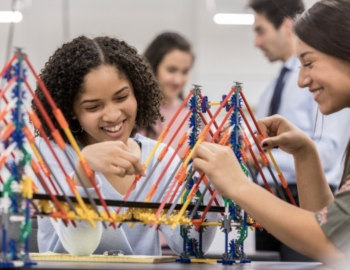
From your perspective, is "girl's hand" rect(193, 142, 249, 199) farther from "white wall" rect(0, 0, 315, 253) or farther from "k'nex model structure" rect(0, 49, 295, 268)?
"white wall" rect(0, 0, 315, 253)

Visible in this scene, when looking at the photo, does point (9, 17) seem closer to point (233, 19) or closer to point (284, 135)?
point (233, 19)

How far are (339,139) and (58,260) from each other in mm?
1556

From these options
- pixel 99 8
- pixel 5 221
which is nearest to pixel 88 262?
pixel 5 221

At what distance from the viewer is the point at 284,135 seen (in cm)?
166

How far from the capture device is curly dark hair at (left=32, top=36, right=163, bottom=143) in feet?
5.74

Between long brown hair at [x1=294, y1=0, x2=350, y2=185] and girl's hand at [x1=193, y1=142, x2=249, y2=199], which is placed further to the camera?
long brown hair at [x1=294, y1=0, x2=350, y2=185]

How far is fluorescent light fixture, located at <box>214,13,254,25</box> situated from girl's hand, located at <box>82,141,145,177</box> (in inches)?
146

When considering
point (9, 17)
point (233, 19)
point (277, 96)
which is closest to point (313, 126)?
point (277, 96)

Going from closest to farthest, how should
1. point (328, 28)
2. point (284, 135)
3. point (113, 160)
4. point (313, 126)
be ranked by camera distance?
point (113, 160)
point (328, 28)
point (284, 135)
point (313, 126)

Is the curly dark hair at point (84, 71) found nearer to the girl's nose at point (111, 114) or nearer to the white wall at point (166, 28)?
the girl's nose at point (111, 114)

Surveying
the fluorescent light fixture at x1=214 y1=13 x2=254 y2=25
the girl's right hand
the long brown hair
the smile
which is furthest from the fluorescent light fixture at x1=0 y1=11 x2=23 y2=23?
the long brown hair

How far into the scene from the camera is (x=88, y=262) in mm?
1328

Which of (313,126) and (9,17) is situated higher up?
(9,17)

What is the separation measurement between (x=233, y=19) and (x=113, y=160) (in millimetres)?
3762
